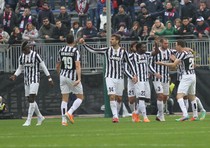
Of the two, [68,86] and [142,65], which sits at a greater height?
[142,65]

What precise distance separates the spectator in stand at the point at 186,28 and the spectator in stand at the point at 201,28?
0.63ft

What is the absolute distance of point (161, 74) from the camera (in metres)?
26.1

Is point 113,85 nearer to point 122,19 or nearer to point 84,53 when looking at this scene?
point 84,53

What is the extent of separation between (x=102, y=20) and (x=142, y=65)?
8263 mm

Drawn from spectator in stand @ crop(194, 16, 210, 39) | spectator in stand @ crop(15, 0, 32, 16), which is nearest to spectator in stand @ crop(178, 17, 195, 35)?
spectator in stand @ crop(194, 16, 210, 39)

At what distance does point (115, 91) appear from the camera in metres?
25.4

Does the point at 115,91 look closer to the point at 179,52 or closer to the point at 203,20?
the point at 179,52

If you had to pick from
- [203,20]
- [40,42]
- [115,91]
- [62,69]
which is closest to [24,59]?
[62,69]

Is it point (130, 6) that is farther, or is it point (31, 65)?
point (130, 6)

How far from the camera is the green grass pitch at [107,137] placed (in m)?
16.0

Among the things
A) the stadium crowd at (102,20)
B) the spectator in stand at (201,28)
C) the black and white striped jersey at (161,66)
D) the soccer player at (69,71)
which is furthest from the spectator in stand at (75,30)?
the soccer player at (69,71)

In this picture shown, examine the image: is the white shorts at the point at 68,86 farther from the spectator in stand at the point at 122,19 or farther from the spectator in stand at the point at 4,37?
the spectator in stand at the point at 122,19

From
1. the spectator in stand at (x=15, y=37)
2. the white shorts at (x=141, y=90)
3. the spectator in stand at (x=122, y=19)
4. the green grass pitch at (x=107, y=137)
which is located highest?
the spectator in stand at (x=122, y=19)

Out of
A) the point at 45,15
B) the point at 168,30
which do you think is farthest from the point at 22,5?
the point at 168,30
